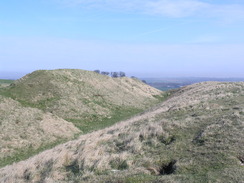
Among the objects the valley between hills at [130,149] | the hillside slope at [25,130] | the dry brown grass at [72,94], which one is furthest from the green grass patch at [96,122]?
the hillside slope at [25,130]

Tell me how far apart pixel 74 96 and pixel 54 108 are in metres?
5.16

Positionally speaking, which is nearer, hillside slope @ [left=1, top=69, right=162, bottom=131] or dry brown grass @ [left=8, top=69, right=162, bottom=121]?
hillside slope @ [left=1, top=69, right=162, bottom=131]

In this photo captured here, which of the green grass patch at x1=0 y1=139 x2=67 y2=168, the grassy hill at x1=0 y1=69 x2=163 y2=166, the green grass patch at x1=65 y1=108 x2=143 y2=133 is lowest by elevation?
the green grass patch at x1=0 y1=139 x2=67 y2=168

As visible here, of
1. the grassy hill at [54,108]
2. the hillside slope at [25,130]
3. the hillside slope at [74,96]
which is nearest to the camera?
the hillside slope at [25,130]

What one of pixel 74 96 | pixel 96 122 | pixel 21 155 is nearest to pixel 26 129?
pixel 21 155

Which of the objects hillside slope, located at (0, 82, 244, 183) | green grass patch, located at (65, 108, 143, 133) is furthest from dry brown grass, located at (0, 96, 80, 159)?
hillside slope, located at (0, 82, 244, 183)

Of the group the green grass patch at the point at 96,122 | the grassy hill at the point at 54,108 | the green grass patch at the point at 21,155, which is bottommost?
the green grass patch at the point at 21,155

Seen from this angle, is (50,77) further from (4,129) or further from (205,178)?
(205,178)

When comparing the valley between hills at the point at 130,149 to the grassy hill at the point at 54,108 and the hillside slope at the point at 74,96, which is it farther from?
the hillside slope at the point at 74,96

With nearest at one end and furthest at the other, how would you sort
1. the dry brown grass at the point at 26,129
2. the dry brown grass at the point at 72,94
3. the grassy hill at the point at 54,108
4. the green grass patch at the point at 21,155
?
the green grass patch at the point at 21,155, the dry brown grass at the point at 26,129, the grassy hill at the point at 54,108, the dry brown grass at the point at 72,94

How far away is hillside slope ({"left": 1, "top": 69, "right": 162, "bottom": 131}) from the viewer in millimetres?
32438

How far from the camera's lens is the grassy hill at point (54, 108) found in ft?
69.2

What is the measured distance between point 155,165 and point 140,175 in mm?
1250

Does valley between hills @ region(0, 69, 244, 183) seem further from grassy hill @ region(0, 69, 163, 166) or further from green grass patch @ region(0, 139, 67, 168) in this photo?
grassy hill @ region(0, 69, 163, 166)
